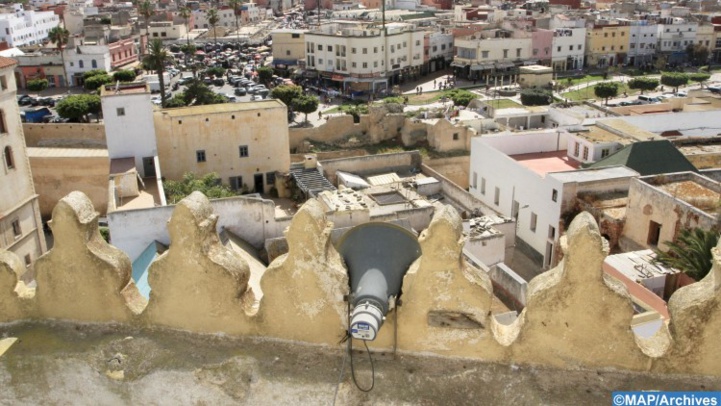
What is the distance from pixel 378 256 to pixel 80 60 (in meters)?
70.5

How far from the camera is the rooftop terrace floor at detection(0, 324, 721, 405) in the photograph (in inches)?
215

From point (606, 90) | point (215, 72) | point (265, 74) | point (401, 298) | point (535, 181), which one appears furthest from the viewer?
point (215, 72)

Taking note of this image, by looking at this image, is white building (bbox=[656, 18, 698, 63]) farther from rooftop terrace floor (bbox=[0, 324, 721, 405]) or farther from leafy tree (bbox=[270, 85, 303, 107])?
rooftop terrace floor (bbox=[0, 324, 721, 405])

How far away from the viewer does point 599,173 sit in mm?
27328

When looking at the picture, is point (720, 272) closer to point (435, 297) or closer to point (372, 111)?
point (435, 297)

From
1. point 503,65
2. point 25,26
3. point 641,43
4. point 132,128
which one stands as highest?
point 25,26

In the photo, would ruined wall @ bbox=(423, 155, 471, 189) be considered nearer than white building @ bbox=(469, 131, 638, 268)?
No

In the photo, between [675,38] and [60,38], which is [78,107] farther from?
[675,38]

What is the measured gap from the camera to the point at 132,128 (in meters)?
29.9

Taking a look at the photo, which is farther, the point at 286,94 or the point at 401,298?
the point at 286,94

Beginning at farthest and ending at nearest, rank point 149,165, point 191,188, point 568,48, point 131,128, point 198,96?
point 568,48, point 198,96, point 149,165, point 131,128, point 191,188

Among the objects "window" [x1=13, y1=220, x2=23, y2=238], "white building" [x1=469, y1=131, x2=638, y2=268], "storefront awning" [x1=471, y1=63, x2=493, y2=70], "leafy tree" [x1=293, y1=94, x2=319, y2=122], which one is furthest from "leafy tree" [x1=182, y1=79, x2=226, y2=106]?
"storefront awning" [x1=471, y1=63, x2=493, y2=70]

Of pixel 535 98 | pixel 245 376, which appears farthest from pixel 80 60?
pixel 245 376

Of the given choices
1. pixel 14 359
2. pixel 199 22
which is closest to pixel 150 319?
pixel 14 359
